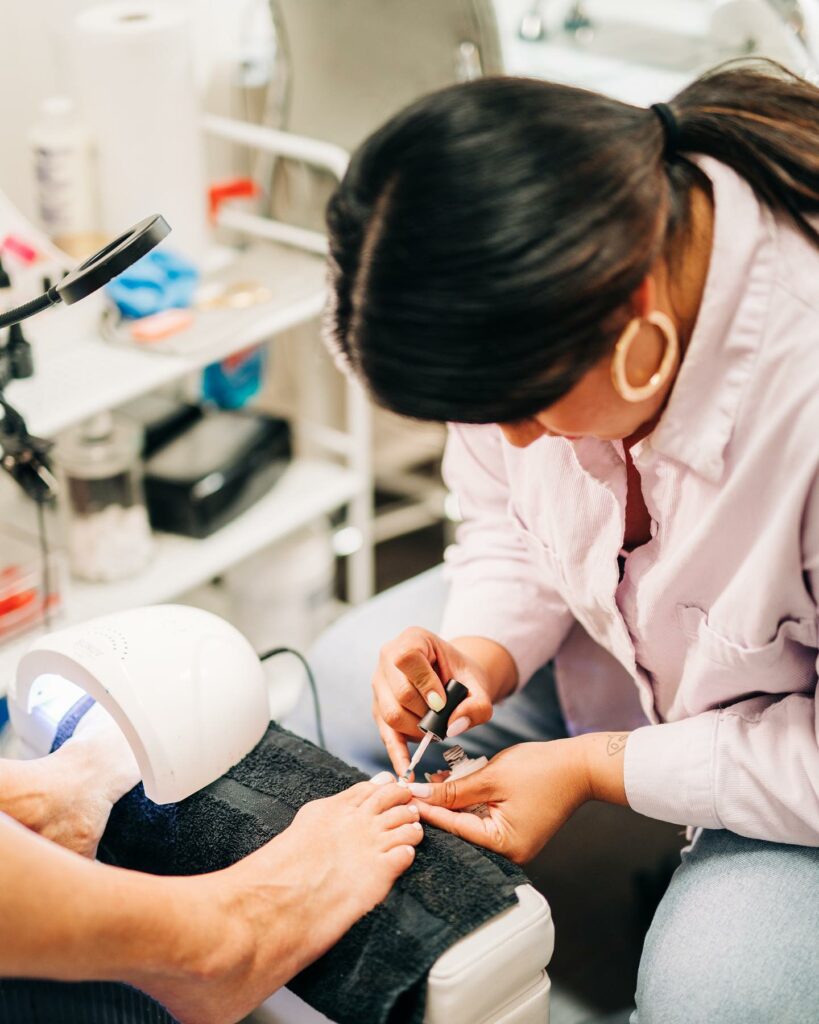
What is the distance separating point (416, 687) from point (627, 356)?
0.40m

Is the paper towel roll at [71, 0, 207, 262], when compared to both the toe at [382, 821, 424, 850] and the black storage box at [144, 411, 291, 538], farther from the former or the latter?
the toe at [382, 821, 424, 850]

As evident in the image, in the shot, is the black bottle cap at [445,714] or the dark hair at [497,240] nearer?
the dark hair at [497,240]

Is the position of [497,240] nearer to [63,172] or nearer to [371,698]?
[371,698]

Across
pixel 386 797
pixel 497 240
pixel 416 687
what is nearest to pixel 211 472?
pixel 416 687

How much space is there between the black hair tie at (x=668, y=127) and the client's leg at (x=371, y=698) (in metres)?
0.59

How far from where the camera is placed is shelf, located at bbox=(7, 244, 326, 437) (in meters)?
1.37

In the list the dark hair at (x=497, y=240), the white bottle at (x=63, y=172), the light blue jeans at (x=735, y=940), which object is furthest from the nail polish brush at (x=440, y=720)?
the white bottle at (x=63, y=172)

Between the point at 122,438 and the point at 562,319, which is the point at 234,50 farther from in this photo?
the point at 562,319

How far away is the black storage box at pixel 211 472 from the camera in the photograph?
5.36 ft

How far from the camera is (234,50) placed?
189 cm

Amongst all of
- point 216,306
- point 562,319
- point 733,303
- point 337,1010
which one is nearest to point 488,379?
point 562,319

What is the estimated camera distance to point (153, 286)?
1537mm

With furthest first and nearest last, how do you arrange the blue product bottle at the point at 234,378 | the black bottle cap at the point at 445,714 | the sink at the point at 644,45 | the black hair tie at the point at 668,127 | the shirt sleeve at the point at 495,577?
the blue product bottle at the point at 234,378
the sink at the point at 644,45
the shirt sleeve at the point at 495,577
the black bottle cap at the point at 445,714
the black hair tie at the point at 668,127

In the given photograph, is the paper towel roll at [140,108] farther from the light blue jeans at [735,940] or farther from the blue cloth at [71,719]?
the light blue jeans at [735,940]
